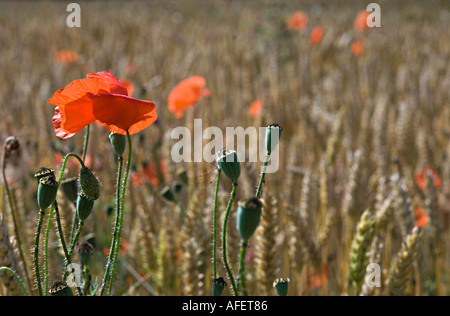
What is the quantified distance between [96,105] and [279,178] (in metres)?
0.86

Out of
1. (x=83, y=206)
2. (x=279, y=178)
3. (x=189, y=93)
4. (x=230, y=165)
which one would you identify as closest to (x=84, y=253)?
(x=83, y=206)

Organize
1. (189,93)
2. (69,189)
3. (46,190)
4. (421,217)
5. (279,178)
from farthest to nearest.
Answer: (189,93)
(279,178)
(421,217)
(69,189)
(46,190)

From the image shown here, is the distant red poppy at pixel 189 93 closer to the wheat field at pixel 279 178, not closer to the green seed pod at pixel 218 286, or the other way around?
the wheat field at pixel 279 178

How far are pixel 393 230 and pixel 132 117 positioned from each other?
2.90 ft

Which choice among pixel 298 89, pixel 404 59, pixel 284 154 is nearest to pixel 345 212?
pixel 284 154

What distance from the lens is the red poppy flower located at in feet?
1.67

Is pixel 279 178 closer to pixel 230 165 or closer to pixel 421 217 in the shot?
pixel 421 217

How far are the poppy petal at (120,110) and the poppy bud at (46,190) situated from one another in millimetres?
78

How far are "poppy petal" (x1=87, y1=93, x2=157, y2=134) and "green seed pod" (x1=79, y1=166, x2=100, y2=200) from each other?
54 mm

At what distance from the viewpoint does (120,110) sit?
1.69ft

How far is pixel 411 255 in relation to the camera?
0.73 meters

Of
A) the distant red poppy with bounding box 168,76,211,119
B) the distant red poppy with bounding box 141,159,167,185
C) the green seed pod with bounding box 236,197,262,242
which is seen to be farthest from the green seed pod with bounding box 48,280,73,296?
the distant red poppy with bounding box 168,76,211,119

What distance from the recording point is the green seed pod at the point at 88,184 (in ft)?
1.63

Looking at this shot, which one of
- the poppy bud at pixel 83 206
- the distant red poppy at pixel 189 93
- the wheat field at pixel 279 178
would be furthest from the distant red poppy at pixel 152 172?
the poppy bud at pixel 83 206
